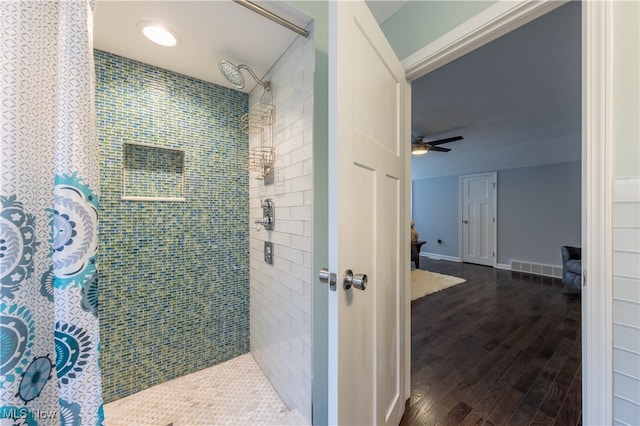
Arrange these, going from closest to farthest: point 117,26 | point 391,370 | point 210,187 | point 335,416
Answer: point 335,416 → point 391,370 → point 117,26 → point 210,187

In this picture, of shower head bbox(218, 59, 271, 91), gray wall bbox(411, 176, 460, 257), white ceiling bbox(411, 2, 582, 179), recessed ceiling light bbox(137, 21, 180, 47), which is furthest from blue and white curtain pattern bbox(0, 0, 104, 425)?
gray wall bbox(411, 176, 460, 257)

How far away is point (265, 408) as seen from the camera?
1.56 meters

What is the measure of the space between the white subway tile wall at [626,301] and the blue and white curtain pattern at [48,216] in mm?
1498

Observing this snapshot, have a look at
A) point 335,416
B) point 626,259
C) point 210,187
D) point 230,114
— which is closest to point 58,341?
point 335,416

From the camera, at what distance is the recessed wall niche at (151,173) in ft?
5.61

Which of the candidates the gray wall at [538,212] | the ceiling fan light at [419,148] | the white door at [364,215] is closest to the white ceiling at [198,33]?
the white door at [364,215]

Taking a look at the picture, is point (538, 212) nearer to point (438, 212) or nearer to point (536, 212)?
point (536, 212)

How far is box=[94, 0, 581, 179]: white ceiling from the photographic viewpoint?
1312mm

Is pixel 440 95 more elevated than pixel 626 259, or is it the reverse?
pixel 440 95

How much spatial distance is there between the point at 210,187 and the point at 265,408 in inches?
62.2

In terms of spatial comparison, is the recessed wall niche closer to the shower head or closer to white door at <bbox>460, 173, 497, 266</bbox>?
the shower head

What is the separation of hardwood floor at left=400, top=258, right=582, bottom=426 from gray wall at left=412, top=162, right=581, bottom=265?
136cm

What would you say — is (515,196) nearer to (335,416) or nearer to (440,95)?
(440,95)

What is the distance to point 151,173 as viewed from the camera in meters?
1.79
